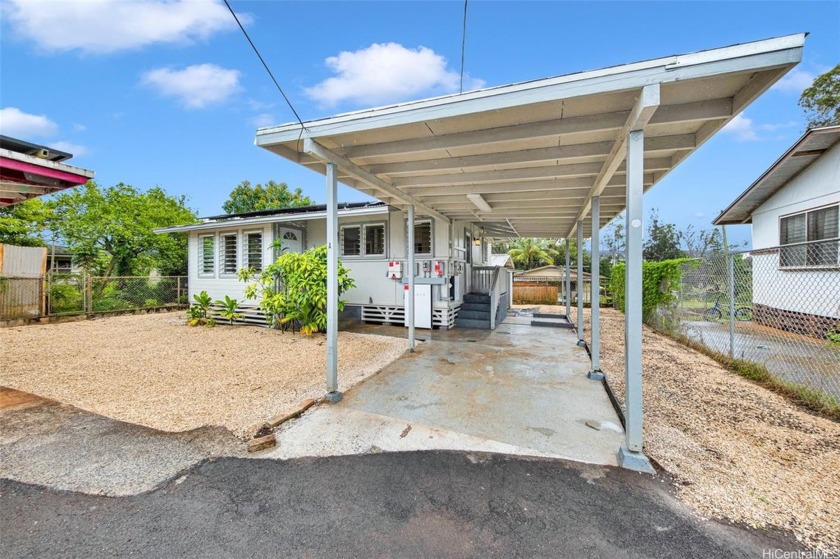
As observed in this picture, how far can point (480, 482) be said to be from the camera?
214 centimetres

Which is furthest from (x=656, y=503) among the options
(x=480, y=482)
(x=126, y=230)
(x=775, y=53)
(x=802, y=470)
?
(x=126, y=230)

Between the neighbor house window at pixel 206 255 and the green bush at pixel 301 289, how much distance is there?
2.49 m

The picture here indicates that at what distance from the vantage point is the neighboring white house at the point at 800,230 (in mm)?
5988

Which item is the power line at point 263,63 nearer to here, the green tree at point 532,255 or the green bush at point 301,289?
the green bush at point 301,289

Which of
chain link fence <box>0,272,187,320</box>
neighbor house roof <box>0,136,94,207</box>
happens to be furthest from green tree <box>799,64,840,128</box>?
chain link fence <box>0,272,187,320</box>

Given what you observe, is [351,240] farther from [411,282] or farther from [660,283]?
[660,283]

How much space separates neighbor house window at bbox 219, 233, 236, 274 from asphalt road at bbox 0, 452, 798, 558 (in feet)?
25.0

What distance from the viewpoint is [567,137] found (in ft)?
10.1

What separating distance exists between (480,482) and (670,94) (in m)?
3.05

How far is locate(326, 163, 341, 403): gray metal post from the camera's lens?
11.5 ft

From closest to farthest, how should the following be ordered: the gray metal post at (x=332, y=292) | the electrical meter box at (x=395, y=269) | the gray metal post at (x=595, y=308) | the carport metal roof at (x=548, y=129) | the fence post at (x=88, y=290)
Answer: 1. the carport metal roof at (x=548, y=129)
2. the gray metal post at (x=332, y=292)
3. the gray metal post at (x=595, y=308)
4. the electrical meter box at (x=395, y=269)
5. the fence post at (x=88, y=290)

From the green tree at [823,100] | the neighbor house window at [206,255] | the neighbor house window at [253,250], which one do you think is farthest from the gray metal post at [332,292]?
the green tree at [823,100]

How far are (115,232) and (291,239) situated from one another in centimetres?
1091

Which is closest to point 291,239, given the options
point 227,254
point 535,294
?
point 227,254
